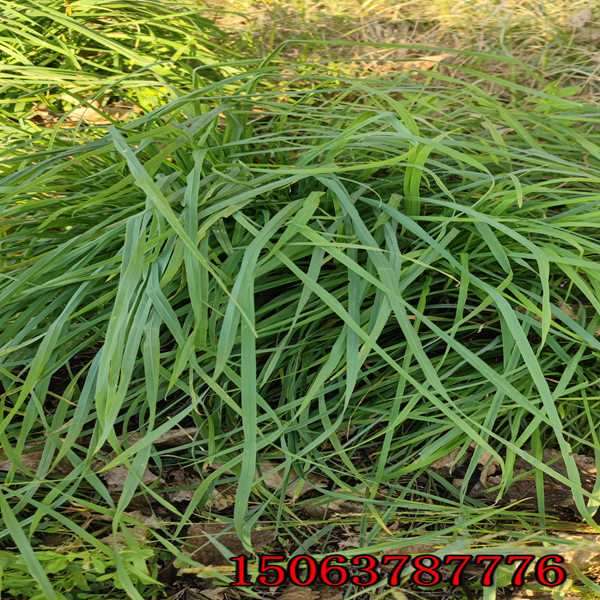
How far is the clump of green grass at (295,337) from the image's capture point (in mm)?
1212

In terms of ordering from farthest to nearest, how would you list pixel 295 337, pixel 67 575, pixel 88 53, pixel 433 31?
pixel 433 31 < pixel 88 53 < pixel 295 337 < pixel 67 575

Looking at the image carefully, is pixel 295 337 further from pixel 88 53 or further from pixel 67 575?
pixel 88 53

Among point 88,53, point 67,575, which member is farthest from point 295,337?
point 88,53

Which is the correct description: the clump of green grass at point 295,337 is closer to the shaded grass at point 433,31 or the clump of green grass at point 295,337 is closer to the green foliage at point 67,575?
the green foliage at point 67,575

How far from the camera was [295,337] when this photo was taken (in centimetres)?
151

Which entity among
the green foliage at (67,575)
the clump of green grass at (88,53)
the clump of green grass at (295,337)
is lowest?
the green foliage at (67,575)

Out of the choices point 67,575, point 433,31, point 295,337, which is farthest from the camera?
point 433,31

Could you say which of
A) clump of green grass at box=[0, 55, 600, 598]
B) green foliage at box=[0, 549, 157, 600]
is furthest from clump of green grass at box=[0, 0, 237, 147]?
green foliage at box=[0, 549, 157, 600]

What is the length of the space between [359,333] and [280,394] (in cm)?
39

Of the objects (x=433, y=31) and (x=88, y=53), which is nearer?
(x=88, y=53)

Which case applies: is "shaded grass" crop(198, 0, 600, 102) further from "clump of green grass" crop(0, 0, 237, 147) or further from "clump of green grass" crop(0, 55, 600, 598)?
"clump of green grass" crop(0, 55, 600, 598)

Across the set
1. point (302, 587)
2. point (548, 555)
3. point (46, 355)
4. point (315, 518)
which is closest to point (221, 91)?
point (46, 355)

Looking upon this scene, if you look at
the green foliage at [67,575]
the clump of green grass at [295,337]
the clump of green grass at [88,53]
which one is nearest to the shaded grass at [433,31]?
the clump of green grass at [88,53]

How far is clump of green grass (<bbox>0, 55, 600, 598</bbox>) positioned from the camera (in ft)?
3.98
